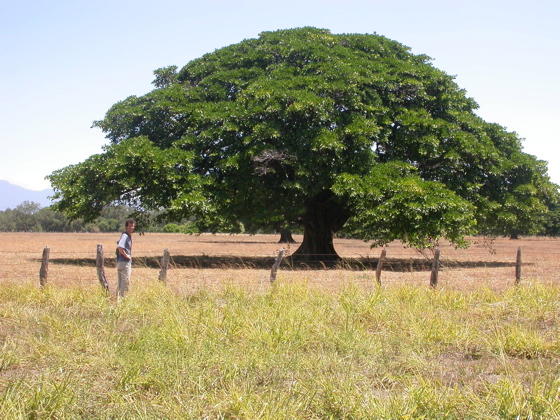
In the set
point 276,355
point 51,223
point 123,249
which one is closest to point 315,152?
point 123,249

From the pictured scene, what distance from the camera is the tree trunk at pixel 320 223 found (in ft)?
93.0

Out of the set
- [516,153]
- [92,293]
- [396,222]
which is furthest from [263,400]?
[516,153]

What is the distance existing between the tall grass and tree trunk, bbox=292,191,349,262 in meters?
16.0

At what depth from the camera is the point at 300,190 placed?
78.9ft

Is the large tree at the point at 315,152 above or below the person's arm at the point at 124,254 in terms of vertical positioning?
above

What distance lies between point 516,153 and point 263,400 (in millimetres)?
25976

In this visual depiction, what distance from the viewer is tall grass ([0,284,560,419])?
5871 millimetres

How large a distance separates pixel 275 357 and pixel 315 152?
16.3 meters

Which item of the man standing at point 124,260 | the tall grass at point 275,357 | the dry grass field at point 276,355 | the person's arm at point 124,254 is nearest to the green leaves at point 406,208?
the dry grass field at point 276,355

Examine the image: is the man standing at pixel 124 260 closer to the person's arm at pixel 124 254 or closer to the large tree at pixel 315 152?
the person's arm at pixel 124 254

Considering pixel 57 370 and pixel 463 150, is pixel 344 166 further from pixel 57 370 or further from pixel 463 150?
pixel 57 370

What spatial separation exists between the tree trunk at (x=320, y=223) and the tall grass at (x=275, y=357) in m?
16.0

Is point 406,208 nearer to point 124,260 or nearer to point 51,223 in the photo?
point 124,260

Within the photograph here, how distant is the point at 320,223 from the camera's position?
2880 centimetres
